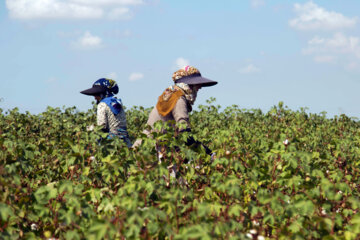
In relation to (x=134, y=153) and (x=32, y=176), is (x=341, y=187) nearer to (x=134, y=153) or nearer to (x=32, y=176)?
(x=134, y=153)

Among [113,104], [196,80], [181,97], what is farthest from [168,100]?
[113,104]

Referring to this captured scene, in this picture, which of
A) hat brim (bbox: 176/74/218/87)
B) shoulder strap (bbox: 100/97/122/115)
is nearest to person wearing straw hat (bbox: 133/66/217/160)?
hat brim (bbox: 176/74/218/87)

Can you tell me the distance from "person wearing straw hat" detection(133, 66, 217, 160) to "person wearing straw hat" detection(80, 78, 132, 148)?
68cm

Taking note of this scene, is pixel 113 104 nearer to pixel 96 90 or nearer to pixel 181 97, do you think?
pixel 96 90

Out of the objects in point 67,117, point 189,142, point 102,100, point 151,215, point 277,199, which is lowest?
point 151,215

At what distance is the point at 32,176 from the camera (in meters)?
5.88

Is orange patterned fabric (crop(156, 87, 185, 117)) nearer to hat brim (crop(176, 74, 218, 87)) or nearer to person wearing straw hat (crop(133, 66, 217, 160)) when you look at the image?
person wearing straw hat (crop(133, 66, 217, 160))

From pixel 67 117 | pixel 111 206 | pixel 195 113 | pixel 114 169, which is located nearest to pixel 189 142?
pixel 114 169

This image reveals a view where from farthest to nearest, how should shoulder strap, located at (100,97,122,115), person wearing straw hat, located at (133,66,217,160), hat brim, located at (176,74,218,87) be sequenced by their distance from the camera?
shoulder strap, located at (100,97,122,115)
hat brim, located at (176,74,218,87)
person wearing straw hat, located at (133,66,217,160)

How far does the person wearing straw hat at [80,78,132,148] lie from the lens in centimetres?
670

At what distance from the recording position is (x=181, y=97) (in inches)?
235

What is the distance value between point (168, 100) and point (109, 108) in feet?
3.38

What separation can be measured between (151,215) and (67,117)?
9.76 metres

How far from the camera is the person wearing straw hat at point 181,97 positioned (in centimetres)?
591
